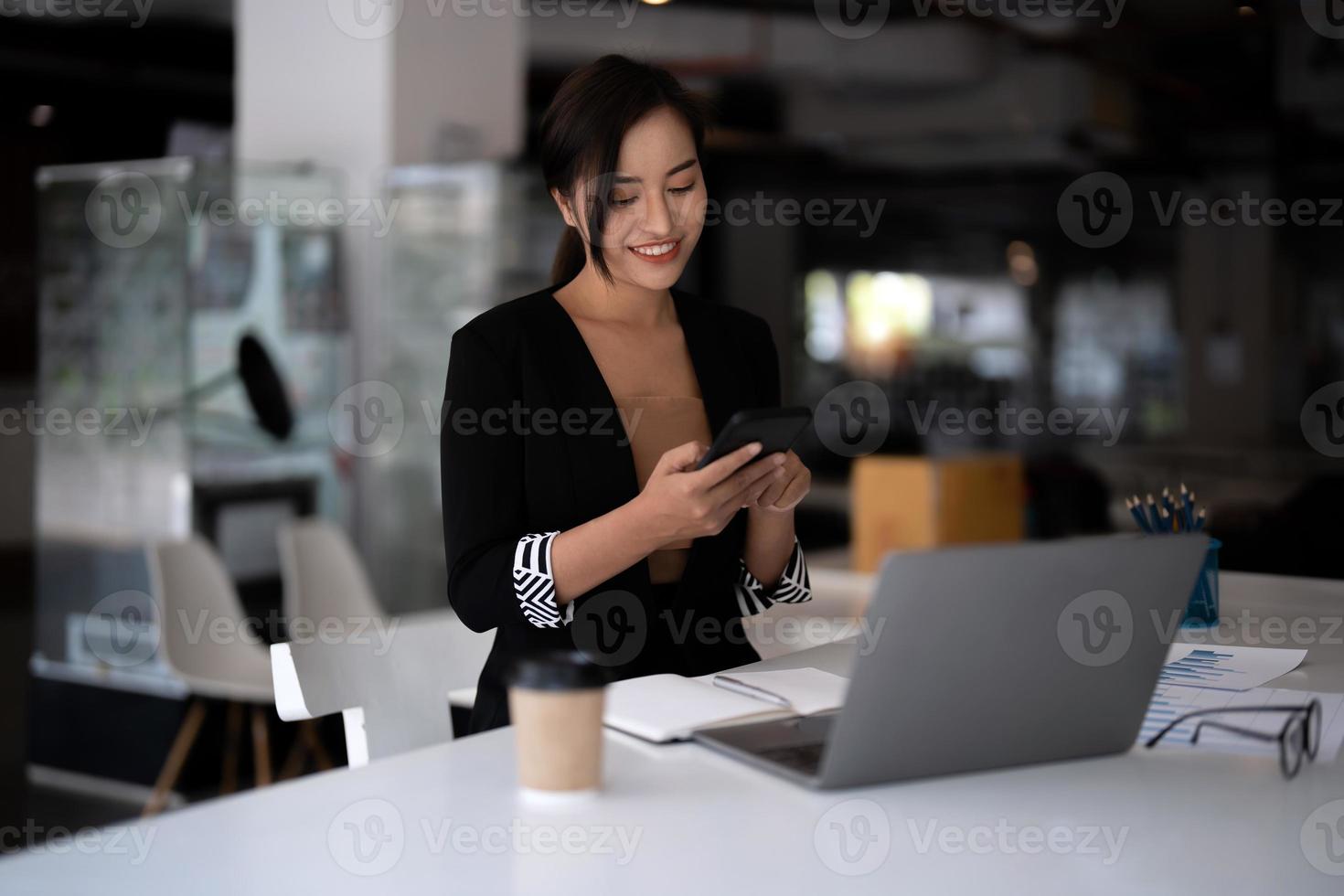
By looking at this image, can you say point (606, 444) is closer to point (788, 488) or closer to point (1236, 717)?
point (788, 488)

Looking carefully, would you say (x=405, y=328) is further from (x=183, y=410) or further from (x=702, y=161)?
(x=702, y=161)

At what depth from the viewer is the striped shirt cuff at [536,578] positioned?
4.93 ft

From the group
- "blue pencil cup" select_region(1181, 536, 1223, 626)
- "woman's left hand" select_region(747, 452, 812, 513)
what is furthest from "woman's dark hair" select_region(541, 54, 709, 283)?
"blue pencil cup" select_region(1181, 536, 1223, 626)

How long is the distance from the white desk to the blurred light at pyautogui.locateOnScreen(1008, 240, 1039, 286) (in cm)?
875

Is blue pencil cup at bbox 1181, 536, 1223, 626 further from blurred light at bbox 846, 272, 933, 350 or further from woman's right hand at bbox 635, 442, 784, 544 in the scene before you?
blurred light at bbox 846, 272, 933, 350

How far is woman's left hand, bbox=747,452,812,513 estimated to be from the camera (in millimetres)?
1533

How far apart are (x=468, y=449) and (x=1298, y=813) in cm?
97

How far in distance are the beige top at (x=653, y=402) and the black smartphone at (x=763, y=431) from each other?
0.39 meters

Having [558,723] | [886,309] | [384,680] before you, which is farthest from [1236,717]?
[886,309]

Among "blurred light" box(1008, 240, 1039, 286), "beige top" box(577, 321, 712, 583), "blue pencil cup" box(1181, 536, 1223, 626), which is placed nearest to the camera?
"beige top" box(577, 321, 712, 583)

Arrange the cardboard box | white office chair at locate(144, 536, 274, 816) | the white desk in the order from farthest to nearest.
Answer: the cardboard box → white office chair at locate(144, 536, 274, 816) → the white desk

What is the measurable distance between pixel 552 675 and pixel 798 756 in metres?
0.25

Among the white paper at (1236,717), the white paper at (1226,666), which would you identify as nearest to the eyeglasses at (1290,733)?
the white paper at (1236,717)

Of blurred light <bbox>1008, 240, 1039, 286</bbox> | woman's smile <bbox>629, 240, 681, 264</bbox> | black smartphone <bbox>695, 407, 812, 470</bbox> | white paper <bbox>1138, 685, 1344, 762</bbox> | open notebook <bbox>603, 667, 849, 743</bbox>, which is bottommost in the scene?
white paper <bbox>1138, 685, 1344, 762</bbox>
